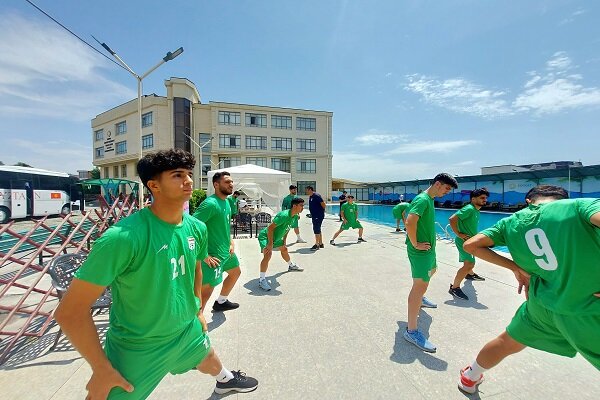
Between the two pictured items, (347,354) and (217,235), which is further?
(217,235)

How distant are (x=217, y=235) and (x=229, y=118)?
39.4m

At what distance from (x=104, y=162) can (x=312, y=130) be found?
1401 inches

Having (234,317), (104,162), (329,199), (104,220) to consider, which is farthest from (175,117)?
Result: (234,317)

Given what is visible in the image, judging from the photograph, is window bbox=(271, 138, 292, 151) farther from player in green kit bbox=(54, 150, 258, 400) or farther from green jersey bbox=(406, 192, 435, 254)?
player in green kit bbox=(54, 150, 258, 400)

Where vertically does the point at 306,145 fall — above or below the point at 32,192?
above

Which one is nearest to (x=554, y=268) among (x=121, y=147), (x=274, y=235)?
(x=274, y=235)

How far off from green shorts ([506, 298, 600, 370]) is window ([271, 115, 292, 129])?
41.8 metres

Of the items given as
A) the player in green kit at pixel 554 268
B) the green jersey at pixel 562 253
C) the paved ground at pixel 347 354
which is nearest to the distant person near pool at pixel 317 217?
the paved ground at pixel 347 354

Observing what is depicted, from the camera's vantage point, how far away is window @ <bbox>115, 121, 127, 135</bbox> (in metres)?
42.6

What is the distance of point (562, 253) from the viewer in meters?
1.51

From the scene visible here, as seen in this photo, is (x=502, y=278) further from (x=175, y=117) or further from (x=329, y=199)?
(x=175, y=117)

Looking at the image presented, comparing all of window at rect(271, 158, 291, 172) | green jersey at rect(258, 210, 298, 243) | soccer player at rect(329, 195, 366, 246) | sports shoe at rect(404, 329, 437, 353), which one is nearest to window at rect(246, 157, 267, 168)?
window at rect(271, 158, 291, 172)

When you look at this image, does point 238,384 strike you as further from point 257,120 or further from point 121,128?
point 121,128

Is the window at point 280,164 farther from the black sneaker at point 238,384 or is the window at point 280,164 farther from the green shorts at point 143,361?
the green shorts at point 143,361
